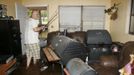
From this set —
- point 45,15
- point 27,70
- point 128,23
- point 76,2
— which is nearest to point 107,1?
point 76,2

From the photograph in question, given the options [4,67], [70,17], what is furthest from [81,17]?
[4,67]

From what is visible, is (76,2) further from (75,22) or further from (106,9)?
(106,9)

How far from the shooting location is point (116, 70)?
2.47 m

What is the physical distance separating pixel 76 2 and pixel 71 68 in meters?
4.08

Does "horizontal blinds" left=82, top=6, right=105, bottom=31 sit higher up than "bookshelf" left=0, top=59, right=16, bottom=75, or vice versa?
"horizontal blinds" left=82, top=6, right=105, bottom=31

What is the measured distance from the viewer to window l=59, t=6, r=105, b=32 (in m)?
5.54

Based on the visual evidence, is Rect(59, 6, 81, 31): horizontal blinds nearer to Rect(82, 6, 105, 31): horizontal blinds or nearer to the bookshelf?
Rect(82, 6, 105, 31): horizontal blinds

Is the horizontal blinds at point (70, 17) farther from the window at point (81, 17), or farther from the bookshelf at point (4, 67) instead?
the bookshelf at point (4, 67)

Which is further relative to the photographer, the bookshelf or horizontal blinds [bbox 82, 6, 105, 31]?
horizontal blinds [bbox 82, 6, 105, 31]

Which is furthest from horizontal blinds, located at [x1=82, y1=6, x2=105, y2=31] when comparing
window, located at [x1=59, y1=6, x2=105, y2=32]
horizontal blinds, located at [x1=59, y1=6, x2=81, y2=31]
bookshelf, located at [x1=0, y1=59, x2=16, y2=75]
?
bookshelf, located at [x1=0, y1=59, x2=16, y2=75]

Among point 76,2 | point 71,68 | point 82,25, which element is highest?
point 76,2

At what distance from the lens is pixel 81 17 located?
18.3 feet

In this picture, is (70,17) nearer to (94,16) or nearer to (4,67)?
(94,16)

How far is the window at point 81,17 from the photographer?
5.54 metres
